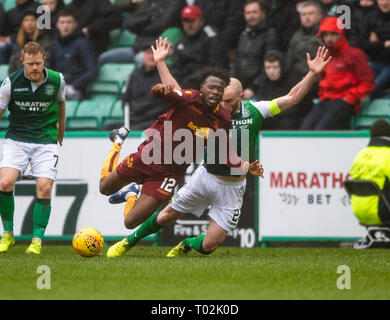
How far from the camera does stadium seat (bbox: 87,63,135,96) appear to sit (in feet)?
51.8

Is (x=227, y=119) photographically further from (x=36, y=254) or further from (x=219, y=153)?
(x=36, y=254)

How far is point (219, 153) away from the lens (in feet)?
32.2

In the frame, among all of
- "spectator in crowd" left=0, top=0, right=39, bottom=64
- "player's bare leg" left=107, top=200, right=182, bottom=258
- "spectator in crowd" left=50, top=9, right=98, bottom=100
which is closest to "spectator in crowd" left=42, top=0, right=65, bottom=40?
"spectator in crowd" left=0, top=0, right=39, bottom=64

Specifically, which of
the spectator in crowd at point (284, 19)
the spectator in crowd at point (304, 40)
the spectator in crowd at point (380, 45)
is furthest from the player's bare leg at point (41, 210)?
the spectator in crowd at point (380, 45)

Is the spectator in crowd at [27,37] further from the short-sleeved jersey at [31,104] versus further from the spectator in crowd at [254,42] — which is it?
the short-sleeved jersey at [31,104]

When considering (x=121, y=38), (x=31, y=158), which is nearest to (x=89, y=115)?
(x=121, y=38)

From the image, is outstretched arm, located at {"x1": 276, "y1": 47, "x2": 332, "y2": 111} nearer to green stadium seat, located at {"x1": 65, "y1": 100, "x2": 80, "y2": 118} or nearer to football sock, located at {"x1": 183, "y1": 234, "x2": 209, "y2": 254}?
football sock, located at {"x1": 183, "y1": 234, "x2": 209, "y2": 254}

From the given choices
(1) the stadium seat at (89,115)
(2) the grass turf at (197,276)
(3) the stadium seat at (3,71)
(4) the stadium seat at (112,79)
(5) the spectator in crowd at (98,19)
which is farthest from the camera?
(3) the stadium seat at (3,71)

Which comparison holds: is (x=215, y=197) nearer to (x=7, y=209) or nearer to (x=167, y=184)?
(x=167, y=184)

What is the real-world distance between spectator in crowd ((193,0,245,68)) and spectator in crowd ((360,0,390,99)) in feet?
7.04

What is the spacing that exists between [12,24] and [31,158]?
7.00m

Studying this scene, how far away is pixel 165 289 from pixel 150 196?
2.71 meters

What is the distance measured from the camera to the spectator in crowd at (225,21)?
47.5ft

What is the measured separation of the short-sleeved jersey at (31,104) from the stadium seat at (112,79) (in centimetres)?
499
